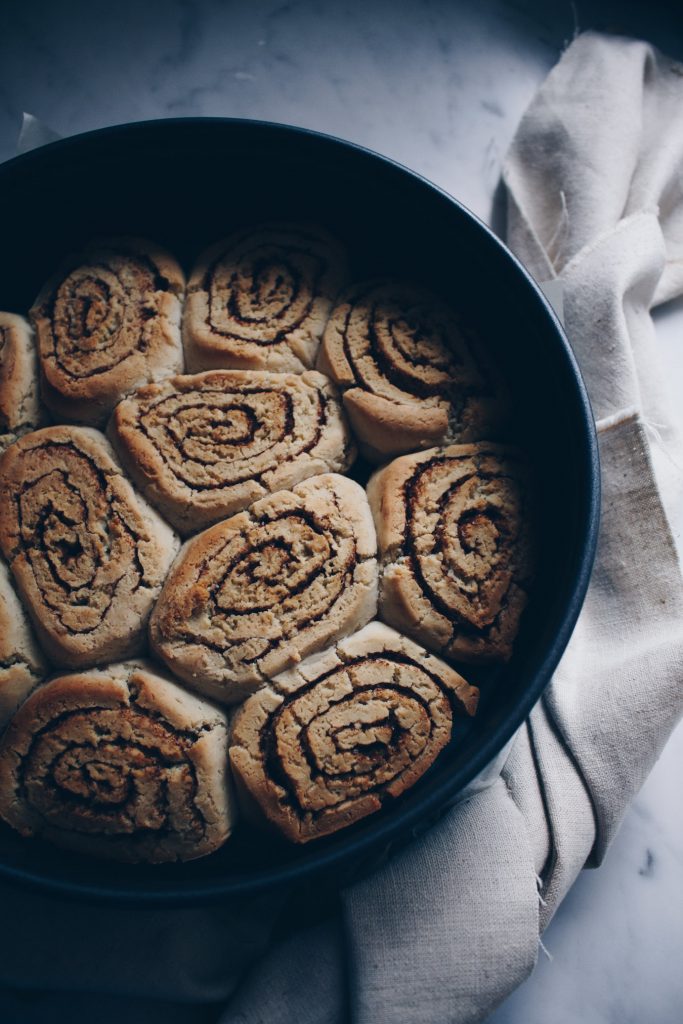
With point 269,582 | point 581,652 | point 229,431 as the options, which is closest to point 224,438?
point 229,431

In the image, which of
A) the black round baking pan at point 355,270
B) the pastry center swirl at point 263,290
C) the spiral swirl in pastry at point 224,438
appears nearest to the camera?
the black round baking pan at point 355,270

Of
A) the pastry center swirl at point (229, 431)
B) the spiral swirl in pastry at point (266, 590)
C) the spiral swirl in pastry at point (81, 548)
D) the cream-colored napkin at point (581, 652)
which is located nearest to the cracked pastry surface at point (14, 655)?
the spiral swirl in pastry at point (81, 548)

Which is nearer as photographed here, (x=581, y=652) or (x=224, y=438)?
(x=224, y=438)

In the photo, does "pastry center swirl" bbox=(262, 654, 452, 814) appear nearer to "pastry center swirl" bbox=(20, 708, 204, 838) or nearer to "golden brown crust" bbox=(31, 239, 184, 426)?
"pastry center swirl" bbox=(20, 708, 204, 838)

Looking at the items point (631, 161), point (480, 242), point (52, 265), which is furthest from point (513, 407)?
point (52, 265)

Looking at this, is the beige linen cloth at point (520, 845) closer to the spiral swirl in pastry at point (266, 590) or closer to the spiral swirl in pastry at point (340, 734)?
the spiral swirl in pastry at point (340, 734)

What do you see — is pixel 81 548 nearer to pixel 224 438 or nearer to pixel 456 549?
pixel 224 438

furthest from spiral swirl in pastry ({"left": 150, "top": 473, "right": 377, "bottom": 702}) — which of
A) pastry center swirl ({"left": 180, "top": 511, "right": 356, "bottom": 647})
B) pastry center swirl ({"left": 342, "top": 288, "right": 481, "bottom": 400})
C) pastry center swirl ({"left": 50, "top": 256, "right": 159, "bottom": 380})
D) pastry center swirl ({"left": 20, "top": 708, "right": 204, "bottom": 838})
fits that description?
pastry center swirl ({"left": 50, "top": 256, "right": 159, "bottom": 380})
